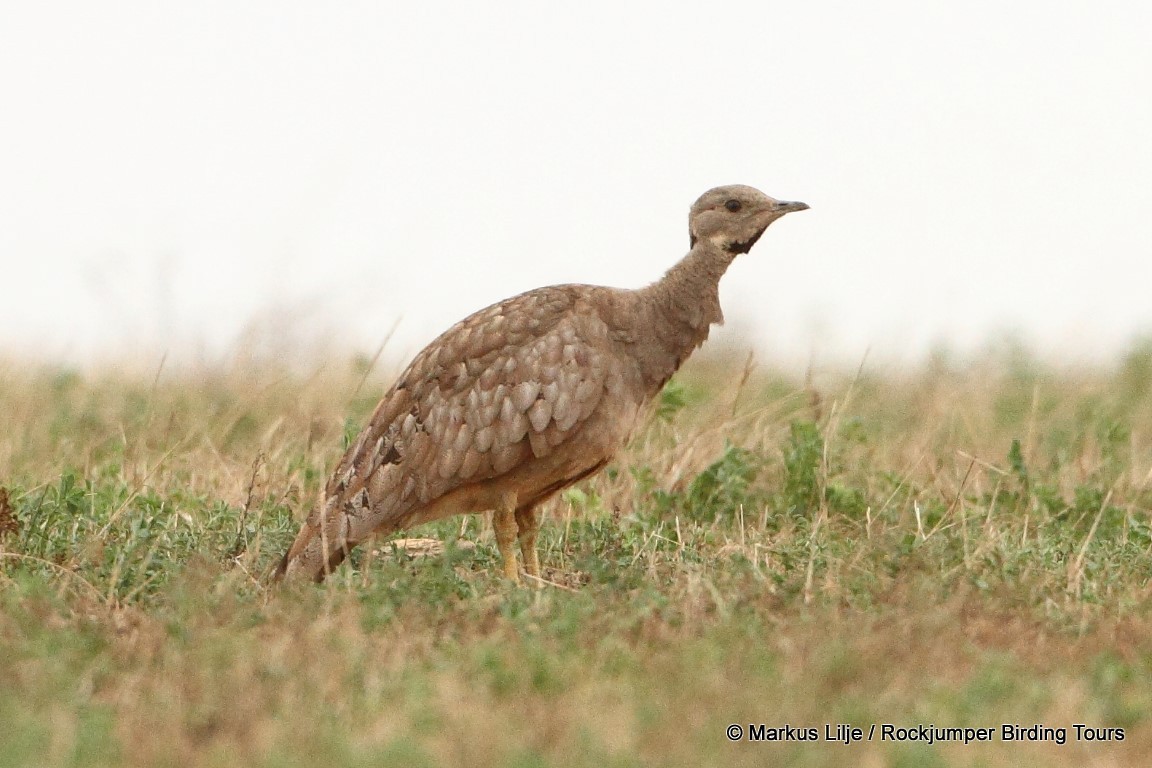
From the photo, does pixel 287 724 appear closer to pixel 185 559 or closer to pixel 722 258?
pixel 185 559

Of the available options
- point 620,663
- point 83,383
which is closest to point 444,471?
point 620,663

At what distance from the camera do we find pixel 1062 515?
8492mm

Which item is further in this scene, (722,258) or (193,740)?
(722,258)

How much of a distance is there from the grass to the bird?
0.77ft

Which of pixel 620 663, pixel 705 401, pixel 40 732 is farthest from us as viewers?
pixel 705 401

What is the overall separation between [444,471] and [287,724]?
2.59m

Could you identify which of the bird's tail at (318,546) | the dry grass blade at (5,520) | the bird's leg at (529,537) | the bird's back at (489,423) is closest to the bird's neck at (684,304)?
the bird's back at (489,423)

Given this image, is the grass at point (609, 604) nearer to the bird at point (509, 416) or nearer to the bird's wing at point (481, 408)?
the bird at point (509, 416)

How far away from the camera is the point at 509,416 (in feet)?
23.0

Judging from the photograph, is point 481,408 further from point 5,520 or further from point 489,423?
point 5,520

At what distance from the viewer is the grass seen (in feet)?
14.5

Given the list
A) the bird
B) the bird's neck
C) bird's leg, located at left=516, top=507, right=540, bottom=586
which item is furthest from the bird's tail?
the bird's neck

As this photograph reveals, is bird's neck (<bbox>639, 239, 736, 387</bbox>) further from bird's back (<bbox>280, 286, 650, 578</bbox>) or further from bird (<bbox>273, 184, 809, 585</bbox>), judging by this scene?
bird's back (<bbox>280, 286, 650, 578</bbox>)

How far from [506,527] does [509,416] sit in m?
0.50
